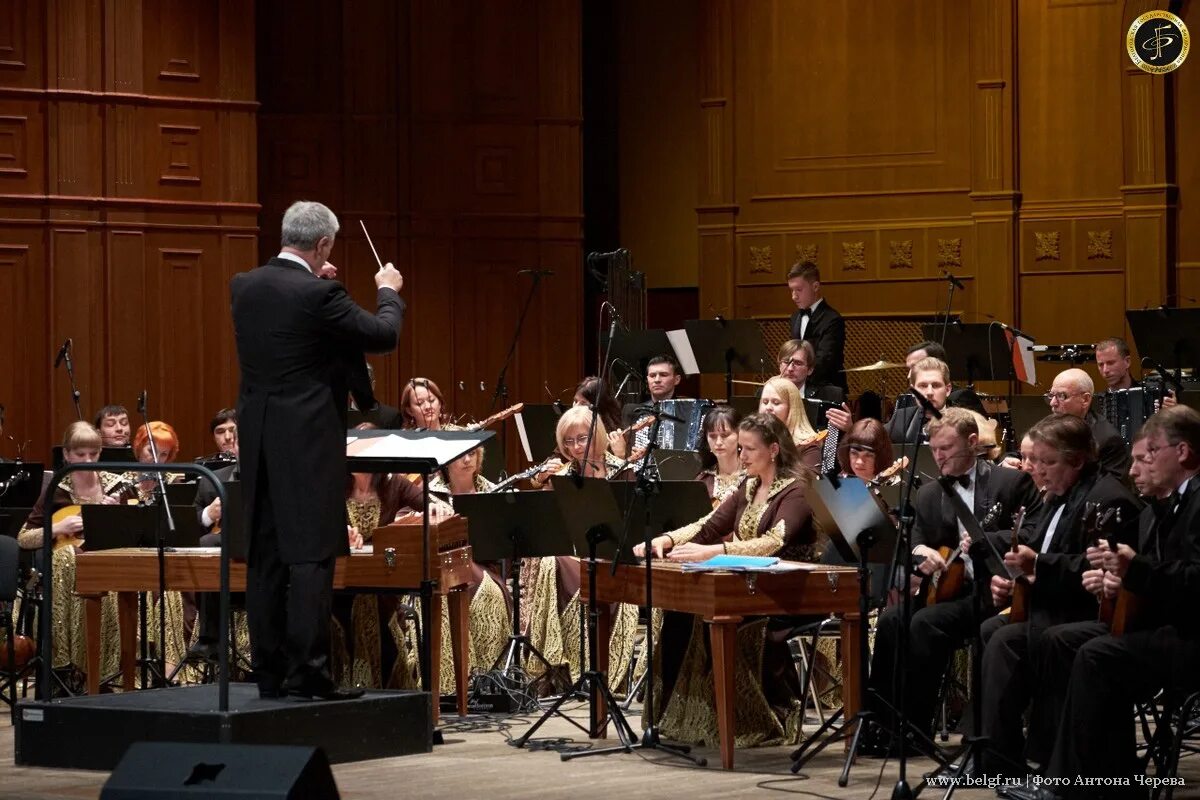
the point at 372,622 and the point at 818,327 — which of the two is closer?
the point at 372,622

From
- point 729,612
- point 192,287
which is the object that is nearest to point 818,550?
point 729,612

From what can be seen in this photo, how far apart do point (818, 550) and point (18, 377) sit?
21.3 feet

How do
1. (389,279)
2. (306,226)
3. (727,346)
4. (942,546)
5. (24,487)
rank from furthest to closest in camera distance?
(727,346) < (24,487) < (942,546) < (389,279) < (306,226)

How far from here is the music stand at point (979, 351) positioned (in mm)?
9633

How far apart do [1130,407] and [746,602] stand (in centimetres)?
335

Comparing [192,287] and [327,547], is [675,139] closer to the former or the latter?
[192,287]

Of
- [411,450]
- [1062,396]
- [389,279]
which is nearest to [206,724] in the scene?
[411,450]

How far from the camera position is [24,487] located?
808 centimetres

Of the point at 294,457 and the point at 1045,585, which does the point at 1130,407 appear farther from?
the point at 294,457

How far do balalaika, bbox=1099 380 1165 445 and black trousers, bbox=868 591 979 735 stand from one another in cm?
264

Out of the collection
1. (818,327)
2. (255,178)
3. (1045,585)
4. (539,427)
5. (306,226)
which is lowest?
(1045,585)

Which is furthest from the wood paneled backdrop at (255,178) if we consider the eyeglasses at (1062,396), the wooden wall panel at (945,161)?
the eyeglasses at (1062,396)

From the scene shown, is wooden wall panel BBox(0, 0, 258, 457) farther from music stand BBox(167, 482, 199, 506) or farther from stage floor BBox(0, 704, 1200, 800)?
stage floor BBox(0, 704, 1200, 800)

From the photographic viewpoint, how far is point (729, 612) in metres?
6.11
